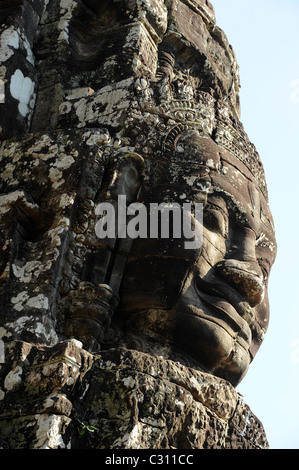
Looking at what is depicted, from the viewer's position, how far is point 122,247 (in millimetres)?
6246

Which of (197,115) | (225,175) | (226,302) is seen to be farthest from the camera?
(197,115)

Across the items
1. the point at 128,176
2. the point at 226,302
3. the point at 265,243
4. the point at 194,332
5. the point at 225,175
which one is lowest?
the point at 194,332

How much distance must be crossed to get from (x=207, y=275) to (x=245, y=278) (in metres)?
0.26

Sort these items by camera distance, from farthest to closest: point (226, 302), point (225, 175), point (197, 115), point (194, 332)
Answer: point (197, 115)
point (225, 175)
point (226, 302)
point (194, 332)

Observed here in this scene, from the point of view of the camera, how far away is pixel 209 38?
832cm

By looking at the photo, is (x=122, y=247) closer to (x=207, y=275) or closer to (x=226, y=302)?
(x=207, y=275)

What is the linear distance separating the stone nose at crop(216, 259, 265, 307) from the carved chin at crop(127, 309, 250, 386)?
0.90ft

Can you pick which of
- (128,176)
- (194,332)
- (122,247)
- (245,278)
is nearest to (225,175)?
(128,176)

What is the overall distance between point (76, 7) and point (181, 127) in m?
1.67

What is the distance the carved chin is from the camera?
19.7 feet

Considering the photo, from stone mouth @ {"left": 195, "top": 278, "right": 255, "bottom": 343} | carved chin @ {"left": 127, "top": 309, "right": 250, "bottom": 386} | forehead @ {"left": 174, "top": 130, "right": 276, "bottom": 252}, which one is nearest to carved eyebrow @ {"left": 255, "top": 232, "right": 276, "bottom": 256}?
forehead @ {"left": 174, "top": 130, "right": 276, "bottom": 252}

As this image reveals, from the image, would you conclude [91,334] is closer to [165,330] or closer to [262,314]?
[165,330]

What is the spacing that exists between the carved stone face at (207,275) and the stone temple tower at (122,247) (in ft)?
0.03
